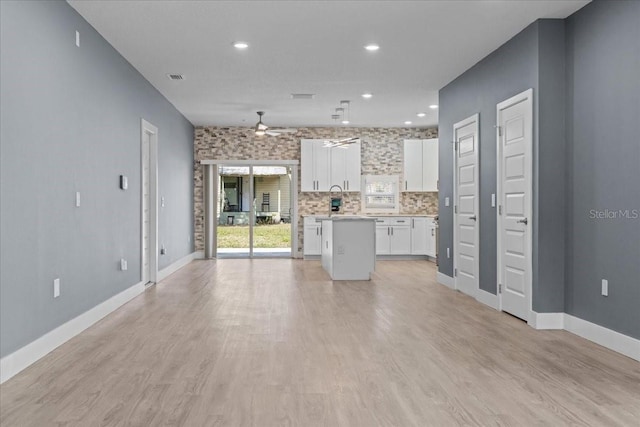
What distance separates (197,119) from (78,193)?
590 centimetres

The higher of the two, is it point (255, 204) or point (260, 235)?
point (255, 204)

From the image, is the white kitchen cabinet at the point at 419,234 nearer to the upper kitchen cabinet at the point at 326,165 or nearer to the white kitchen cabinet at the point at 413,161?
the white kitchen cabinet at the point at 413,161

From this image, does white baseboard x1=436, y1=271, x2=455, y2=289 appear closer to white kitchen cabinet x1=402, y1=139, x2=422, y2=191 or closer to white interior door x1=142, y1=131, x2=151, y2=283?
white kitchen cabinet x1=402, y1=139, x2=422, y2=191

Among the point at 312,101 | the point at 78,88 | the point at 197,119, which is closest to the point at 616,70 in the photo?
the point at 78,88

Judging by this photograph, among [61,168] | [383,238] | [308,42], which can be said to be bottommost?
[383,238]

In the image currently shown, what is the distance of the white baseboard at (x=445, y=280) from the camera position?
7066mm

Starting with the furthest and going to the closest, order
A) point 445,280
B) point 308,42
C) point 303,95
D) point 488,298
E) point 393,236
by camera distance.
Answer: point 393,236
point 303,95
point 445,280
point 488,298
point 308,42

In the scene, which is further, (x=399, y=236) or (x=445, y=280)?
(x=399, y=236)

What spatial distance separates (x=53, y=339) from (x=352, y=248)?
4667 mm

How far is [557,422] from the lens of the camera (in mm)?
2590

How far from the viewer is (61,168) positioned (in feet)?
13.8

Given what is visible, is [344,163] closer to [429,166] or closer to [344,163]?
[344,163]

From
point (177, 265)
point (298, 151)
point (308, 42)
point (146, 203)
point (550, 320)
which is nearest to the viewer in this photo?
point (550, 320)

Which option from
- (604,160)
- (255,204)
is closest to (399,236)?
(255,204)
